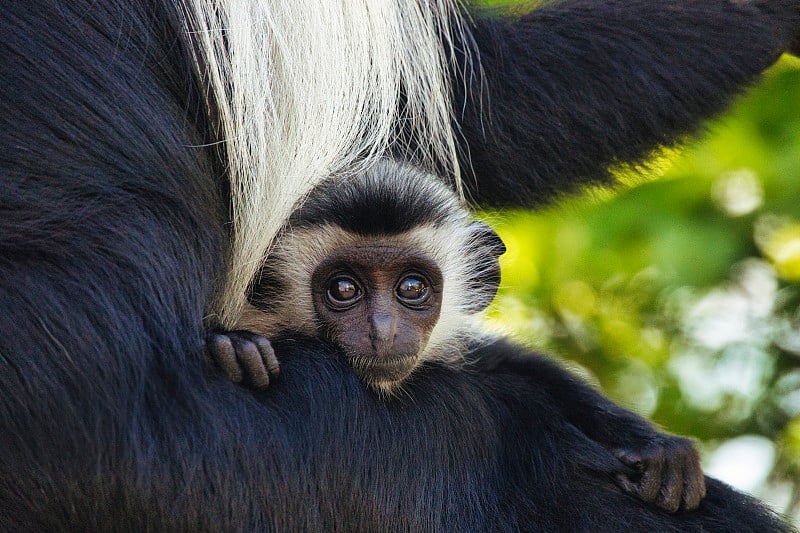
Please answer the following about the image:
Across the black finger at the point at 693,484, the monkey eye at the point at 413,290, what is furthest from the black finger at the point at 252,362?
the black finger at the point at 693,484

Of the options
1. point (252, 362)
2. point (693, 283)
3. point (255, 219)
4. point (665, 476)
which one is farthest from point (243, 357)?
point (693, 283)

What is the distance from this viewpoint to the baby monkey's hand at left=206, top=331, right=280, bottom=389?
186 centimetres

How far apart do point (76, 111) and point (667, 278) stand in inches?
95.5

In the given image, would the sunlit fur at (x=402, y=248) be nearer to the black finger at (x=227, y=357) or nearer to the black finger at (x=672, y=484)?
the black finger at (x=227, y=357)

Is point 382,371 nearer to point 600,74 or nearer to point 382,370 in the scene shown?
point 382,370

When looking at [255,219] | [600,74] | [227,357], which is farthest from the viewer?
[600,74]

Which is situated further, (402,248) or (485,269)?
(485,269)

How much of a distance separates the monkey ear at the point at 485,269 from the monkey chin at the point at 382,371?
0.59 meters

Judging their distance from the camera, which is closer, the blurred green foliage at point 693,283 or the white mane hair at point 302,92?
the white mane hair at point 302,92

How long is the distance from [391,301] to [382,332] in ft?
0.40

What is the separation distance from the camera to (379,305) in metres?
2.32

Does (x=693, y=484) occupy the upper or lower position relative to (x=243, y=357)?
lower

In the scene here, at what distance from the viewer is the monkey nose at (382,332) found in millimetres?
2219

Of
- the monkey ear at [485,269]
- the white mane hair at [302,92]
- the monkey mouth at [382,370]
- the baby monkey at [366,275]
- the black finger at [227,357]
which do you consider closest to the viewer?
the black finger at [227,357]
